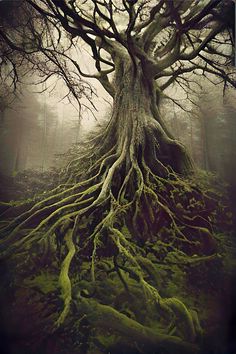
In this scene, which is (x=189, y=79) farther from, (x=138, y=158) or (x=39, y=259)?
(x=39, y=259)

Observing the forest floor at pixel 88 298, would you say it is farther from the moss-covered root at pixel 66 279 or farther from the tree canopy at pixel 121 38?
the tree canopy at pixel 121 38

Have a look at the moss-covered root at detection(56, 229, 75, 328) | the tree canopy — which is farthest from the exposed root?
the tree canopy

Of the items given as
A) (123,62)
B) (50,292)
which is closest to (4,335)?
(50,292)

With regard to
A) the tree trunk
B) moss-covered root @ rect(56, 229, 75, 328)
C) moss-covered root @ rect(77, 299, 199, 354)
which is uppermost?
the tree trunk

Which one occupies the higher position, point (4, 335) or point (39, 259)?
point (39, 259)

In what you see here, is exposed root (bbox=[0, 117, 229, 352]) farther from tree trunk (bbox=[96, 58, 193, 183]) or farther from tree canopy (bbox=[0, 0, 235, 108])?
tree canopy (bbox=[0, 0, 235, 108])

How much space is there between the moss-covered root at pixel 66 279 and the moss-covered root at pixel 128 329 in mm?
90

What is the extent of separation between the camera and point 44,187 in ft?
7.81

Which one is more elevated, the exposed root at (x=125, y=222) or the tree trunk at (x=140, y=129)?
the tree trunk at (x=140, y=129)

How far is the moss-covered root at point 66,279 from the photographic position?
6.54 ft

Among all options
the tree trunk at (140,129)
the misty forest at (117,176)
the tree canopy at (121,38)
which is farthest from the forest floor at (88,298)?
the tree canopy at (121,38)

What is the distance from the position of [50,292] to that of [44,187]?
81 centimetres

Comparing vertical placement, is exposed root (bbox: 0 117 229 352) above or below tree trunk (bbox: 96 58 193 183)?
below

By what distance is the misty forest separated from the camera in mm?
2055
